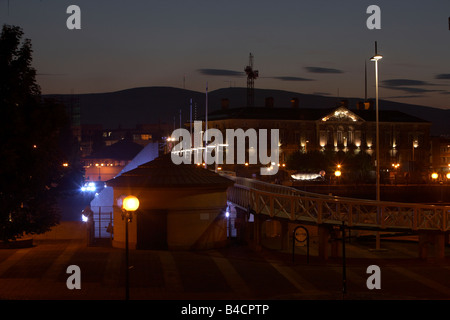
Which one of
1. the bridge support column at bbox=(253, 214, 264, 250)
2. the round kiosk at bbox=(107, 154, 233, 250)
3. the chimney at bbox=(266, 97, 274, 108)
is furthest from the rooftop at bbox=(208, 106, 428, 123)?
the bridge support column at bbox=(253, 214, 264, 250)

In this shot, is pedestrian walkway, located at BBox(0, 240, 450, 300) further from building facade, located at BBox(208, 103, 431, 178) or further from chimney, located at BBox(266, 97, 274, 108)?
chimney, located at BBox(266, 97, 274, 108)

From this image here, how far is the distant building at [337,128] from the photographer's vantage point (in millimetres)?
98562

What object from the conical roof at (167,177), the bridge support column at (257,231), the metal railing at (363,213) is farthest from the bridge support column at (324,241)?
the conical roof at (167,177)

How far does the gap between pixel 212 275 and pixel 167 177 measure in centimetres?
766

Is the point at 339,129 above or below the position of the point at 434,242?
above

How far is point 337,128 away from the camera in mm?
103000

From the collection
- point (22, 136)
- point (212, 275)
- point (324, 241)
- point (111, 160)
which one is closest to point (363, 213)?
point (324, 241)

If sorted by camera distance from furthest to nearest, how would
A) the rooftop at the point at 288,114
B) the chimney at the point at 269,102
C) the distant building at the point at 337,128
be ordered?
the chimney at the point at 269,102
the distant building at the point at 337,128
the rooftop at the point at 288,114

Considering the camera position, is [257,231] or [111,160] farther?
[111,160]

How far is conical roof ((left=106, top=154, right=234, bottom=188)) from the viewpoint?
25016 millimetres

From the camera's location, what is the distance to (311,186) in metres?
64.4

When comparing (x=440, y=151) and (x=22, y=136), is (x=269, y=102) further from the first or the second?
(x=22, y=136)

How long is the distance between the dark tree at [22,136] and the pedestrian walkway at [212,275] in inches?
88.9

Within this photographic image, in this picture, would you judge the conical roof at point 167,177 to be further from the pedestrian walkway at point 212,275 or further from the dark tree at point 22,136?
the dark tree at point 22,136
